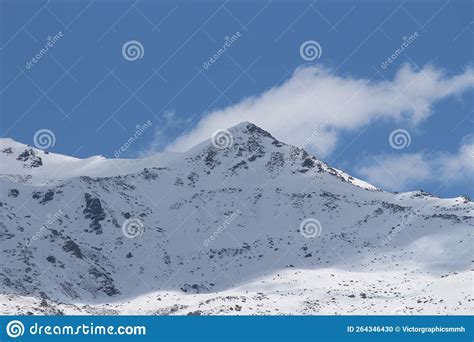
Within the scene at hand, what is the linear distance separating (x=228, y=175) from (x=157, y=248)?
42127 mm

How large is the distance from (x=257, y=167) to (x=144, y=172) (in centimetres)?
2919

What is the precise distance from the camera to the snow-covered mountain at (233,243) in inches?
4055

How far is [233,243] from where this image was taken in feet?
478

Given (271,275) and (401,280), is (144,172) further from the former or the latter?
(401,280)

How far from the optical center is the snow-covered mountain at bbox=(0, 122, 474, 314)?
103m

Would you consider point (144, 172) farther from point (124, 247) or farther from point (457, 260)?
point (457, 260)

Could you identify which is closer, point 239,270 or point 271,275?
point 271,275

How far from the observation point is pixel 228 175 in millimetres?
184625

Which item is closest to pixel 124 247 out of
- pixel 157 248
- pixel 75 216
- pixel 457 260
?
pixel 157 248
